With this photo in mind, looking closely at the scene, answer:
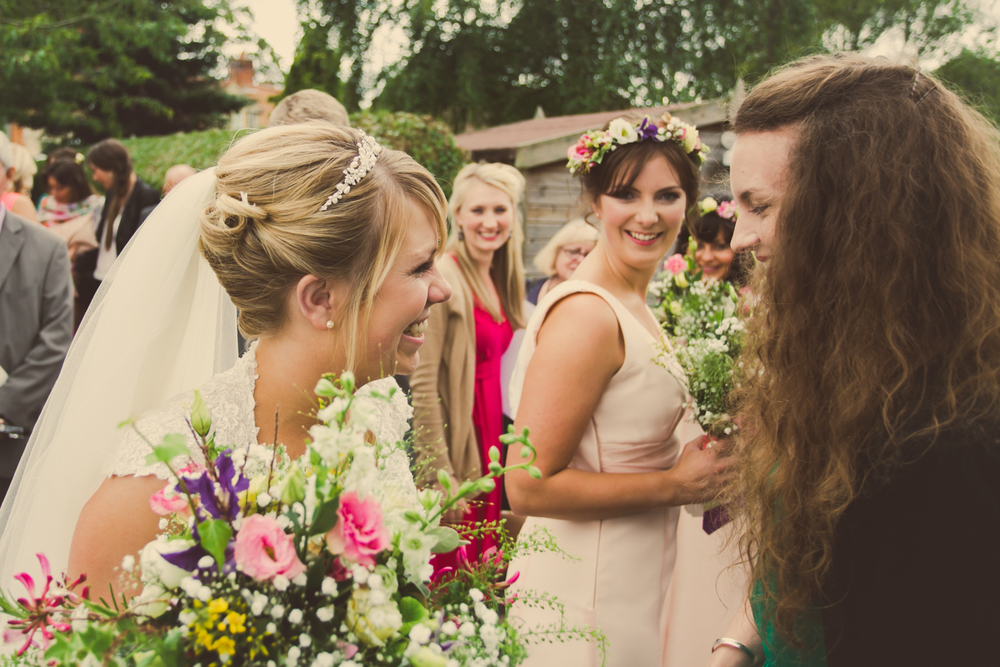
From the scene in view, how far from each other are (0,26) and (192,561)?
1596 cm

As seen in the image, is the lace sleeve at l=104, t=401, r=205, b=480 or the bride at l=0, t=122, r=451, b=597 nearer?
the lace sleeve at l=104, t=401, r=205, b=480

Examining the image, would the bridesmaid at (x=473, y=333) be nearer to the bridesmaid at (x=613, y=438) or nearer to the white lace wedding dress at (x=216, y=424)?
the bridesmaid at (x=613, y=438)

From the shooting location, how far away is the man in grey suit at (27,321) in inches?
147

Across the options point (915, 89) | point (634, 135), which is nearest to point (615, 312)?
point (634, 135)

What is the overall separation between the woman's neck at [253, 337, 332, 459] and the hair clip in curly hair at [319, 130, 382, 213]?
14.5 inches

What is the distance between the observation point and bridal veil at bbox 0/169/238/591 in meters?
1.81

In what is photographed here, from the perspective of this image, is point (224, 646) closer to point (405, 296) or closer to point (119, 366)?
point (405, 296)

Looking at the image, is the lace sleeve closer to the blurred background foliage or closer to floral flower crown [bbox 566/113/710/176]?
floral flower crown [bbox 566/113/710/176]

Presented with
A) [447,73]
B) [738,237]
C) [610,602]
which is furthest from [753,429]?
[447,73]

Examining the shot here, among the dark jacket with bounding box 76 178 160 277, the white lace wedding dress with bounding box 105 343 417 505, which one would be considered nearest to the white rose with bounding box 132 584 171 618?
the white lace wedding dress with bounding box 105 343 417 505

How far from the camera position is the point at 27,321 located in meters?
3.84

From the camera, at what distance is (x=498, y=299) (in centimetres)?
501

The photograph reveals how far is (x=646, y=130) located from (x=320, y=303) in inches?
58.2

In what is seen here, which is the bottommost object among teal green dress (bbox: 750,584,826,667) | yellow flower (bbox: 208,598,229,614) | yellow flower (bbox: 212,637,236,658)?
teal green dress (bbox: 750,584,826,667)
